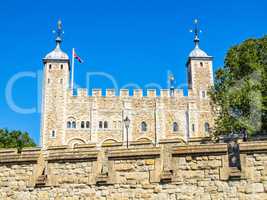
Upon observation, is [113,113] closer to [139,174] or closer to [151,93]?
[151,93]

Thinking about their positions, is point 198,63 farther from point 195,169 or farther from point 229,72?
point 195,169

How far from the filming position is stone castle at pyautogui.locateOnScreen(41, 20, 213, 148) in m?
55.4

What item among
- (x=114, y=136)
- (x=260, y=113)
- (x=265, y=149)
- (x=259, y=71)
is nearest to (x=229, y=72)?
(x=259, y=71)

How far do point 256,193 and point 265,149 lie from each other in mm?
853

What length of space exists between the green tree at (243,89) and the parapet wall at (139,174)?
18.2 metres

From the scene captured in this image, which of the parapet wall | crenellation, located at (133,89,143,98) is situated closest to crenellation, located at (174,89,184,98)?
crenellation, located at (133,89,143,98)

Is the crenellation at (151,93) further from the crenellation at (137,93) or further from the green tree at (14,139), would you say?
the green tree at (14,139)

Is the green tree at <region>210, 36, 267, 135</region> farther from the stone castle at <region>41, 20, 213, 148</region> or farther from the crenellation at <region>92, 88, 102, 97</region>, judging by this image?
the crenellation at <region>92, 88, 102, 97</region>

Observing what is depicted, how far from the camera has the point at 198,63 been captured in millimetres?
61125

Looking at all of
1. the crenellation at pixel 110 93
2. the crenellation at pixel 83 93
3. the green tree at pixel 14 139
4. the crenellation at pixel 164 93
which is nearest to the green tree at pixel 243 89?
the green tree at pixel 14 139

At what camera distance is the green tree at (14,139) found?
42.0 metres

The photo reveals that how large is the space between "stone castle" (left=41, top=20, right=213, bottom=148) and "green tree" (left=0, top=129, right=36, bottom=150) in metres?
9.53

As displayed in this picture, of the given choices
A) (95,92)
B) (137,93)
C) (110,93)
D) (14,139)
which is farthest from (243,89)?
(95,92)

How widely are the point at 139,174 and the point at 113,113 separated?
4872 centimetres
